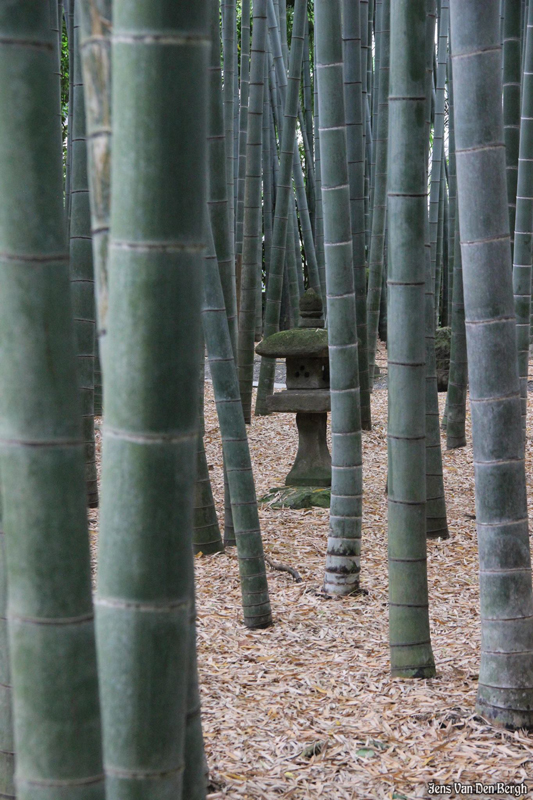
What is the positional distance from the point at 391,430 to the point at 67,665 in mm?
1452

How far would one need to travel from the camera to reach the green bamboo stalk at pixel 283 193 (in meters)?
5.16

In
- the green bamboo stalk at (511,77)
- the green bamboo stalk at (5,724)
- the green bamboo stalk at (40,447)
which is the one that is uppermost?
the green bamboo stalk at (511,77)

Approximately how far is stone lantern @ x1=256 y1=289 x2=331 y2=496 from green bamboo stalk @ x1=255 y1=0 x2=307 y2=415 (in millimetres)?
1270

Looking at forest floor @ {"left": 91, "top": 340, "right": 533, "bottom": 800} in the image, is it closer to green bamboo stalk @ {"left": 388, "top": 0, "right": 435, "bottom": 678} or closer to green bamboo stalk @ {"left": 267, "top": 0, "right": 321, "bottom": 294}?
green bamboo stalk @ {"left": 388, "top": 0, "right": 435, "bottom": 678}

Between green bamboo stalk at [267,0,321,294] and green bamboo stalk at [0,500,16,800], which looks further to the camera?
green bamboo stalk at [267,0,321,294]

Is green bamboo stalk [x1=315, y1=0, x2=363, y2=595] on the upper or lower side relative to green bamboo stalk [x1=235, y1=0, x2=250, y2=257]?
lower

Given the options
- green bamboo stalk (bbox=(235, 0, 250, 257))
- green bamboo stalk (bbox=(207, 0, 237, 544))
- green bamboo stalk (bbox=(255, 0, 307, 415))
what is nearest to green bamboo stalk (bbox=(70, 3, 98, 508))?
green bamboo stalk (bbox=(207, 0, 237, 544))

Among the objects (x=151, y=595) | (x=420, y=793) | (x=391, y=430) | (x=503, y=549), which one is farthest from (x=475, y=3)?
(x=420, y=793)

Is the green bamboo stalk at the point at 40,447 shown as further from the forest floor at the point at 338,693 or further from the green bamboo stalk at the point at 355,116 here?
the green bamboo stalk at the point at 355,116

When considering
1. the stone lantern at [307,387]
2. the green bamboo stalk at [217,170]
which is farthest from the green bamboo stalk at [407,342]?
the stone lantern at [307,387]

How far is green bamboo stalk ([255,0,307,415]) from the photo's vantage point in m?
5.16

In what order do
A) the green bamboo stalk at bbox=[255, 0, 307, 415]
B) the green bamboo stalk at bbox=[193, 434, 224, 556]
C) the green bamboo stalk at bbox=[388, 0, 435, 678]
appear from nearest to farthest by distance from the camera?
the green bamboo stalk at bbox=[388, 0, 435, 678] < the green bamboo stalk at bbox=[193, 434, 224, 556] < the green bamboo stalk at bbox=[255, 0, 307, 415]

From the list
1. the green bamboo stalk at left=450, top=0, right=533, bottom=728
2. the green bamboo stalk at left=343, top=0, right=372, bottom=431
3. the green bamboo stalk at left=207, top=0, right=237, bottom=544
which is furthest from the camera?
the green bamboo stalk at left=343, top=0, right=372, bottom=431

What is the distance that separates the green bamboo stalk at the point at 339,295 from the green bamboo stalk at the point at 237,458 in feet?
1.22
